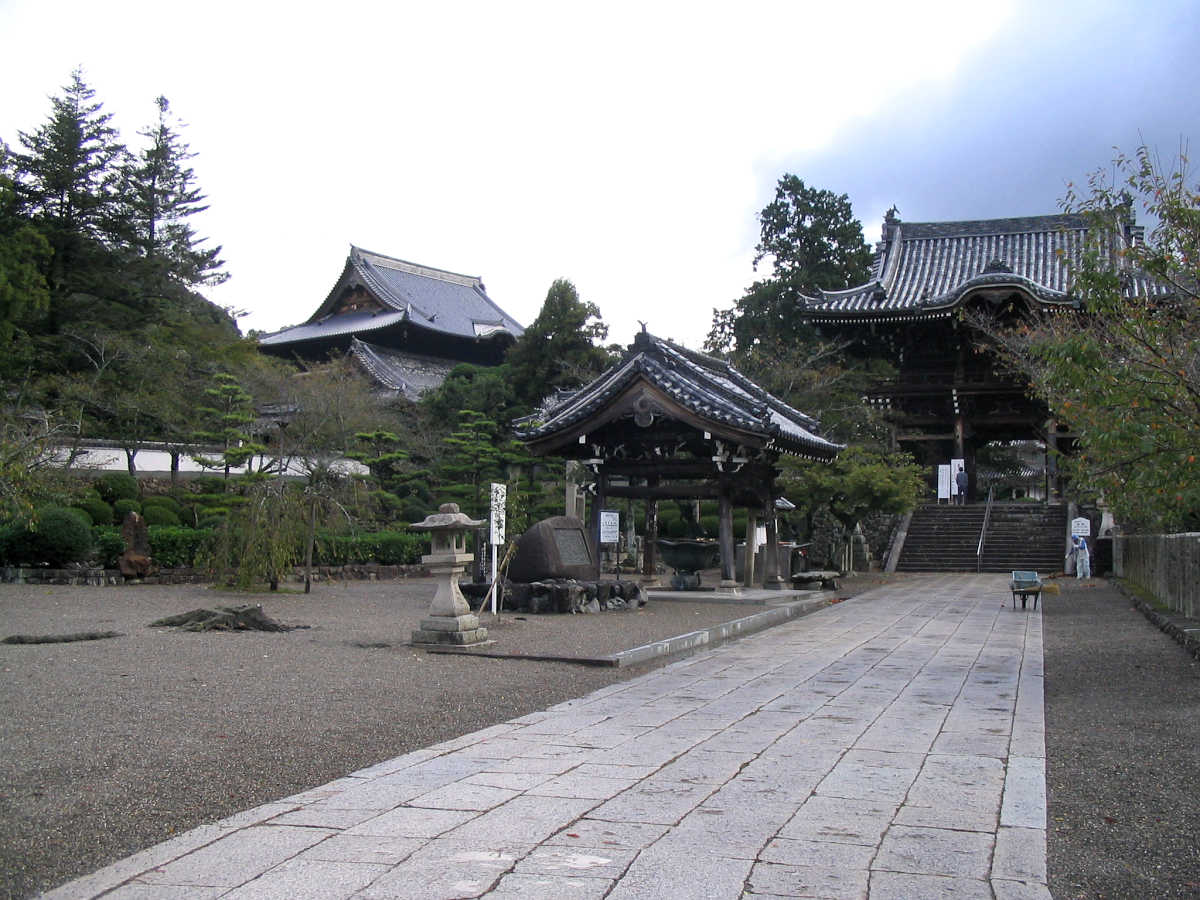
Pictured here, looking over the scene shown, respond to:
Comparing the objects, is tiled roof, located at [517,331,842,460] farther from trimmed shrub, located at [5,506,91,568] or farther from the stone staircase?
the stone staircase

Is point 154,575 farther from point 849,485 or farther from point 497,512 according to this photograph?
point 849,485

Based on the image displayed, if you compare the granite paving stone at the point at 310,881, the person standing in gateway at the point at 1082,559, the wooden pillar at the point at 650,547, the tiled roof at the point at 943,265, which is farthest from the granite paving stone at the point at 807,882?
the tiled roof at the point at 943,265

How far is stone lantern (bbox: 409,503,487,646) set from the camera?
408 inches

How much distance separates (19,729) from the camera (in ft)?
19.4

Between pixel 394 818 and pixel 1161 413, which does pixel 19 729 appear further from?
pixel 1161 413

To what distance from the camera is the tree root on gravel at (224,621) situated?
1135cm

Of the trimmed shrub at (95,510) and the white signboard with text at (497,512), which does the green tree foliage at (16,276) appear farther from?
the white signboard with text at (497,512)

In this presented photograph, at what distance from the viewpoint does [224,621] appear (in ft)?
37.5

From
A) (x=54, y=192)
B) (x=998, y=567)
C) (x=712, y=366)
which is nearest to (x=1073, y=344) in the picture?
(x=712, y=366)

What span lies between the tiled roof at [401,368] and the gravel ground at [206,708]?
71.5ft

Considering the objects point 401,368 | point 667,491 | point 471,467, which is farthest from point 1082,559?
point 401,368

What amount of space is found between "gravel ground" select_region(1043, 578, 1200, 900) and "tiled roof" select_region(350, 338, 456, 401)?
26.2m

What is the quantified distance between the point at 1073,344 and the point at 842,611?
969cm

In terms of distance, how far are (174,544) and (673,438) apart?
885cm
